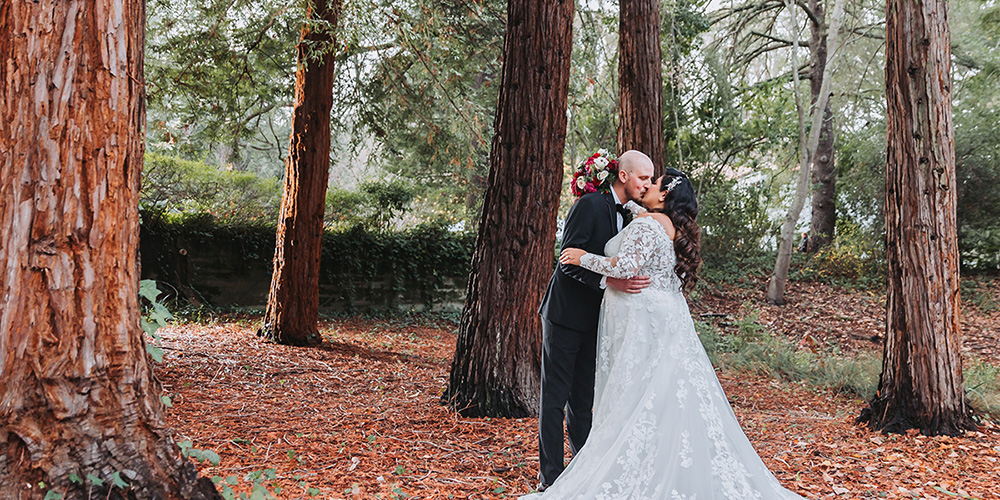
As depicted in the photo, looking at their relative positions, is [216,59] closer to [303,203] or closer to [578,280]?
[303,203]

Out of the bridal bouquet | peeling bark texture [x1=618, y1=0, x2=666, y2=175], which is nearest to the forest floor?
the bridal bouquet

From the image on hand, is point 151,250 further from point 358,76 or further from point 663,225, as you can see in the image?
point 663,225

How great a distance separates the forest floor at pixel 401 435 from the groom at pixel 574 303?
387 mm

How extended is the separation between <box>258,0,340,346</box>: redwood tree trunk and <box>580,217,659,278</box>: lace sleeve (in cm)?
534

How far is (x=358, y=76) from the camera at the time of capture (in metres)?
10.7

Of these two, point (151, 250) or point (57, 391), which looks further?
point (151, 250)

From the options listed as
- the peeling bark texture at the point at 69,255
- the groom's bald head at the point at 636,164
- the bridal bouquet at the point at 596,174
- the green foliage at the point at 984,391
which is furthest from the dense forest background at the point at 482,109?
the green foliage at the point at 984,391

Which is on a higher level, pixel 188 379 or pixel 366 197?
pixel 366 197

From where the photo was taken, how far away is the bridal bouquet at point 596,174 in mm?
3664

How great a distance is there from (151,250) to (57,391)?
883 cm

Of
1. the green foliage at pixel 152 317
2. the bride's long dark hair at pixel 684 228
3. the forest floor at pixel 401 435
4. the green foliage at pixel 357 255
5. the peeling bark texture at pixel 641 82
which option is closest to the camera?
the green foliage at pixel 152 317

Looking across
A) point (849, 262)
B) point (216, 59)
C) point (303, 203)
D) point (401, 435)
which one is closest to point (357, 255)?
point (303, 203)

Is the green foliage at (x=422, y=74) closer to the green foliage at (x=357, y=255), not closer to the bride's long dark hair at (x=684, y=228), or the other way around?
the green foliage at (x=357, y=255)

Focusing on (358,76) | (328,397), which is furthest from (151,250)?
(328,397)
